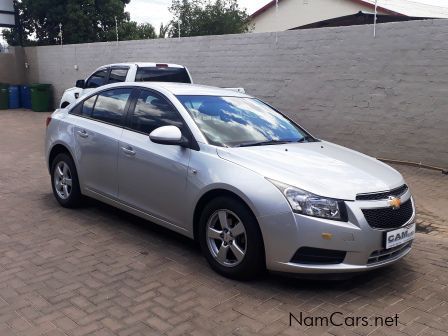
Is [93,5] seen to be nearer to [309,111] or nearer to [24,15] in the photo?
[24,15]

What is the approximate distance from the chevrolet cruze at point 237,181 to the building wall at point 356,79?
428cm

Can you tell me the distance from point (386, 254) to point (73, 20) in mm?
22680

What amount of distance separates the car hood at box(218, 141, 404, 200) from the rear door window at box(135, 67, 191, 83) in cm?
593

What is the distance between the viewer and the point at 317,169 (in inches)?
159

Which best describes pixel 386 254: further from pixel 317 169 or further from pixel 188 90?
pixel 188 90

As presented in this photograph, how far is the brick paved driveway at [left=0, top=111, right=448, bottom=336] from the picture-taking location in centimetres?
340

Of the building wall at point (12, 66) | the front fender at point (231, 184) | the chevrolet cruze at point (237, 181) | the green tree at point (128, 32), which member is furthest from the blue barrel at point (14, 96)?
the front fender at point (231, 184)

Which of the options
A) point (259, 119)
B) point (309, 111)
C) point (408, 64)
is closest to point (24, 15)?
point (309, 111)

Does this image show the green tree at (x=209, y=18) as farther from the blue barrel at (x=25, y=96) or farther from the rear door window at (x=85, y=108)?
the rear door window at (x=85, y=108)

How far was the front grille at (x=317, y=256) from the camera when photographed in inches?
145

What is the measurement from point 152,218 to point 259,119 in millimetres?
1443

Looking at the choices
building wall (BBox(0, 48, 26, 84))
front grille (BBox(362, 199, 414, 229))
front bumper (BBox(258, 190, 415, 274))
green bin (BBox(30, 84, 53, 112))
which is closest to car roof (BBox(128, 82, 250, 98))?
front bumper (BBox(258, 190, 415, 274))

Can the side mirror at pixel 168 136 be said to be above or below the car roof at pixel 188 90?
below

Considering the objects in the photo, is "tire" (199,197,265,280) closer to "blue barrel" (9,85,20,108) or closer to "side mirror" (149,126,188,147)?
"side mirror" (149,126,188,147)
